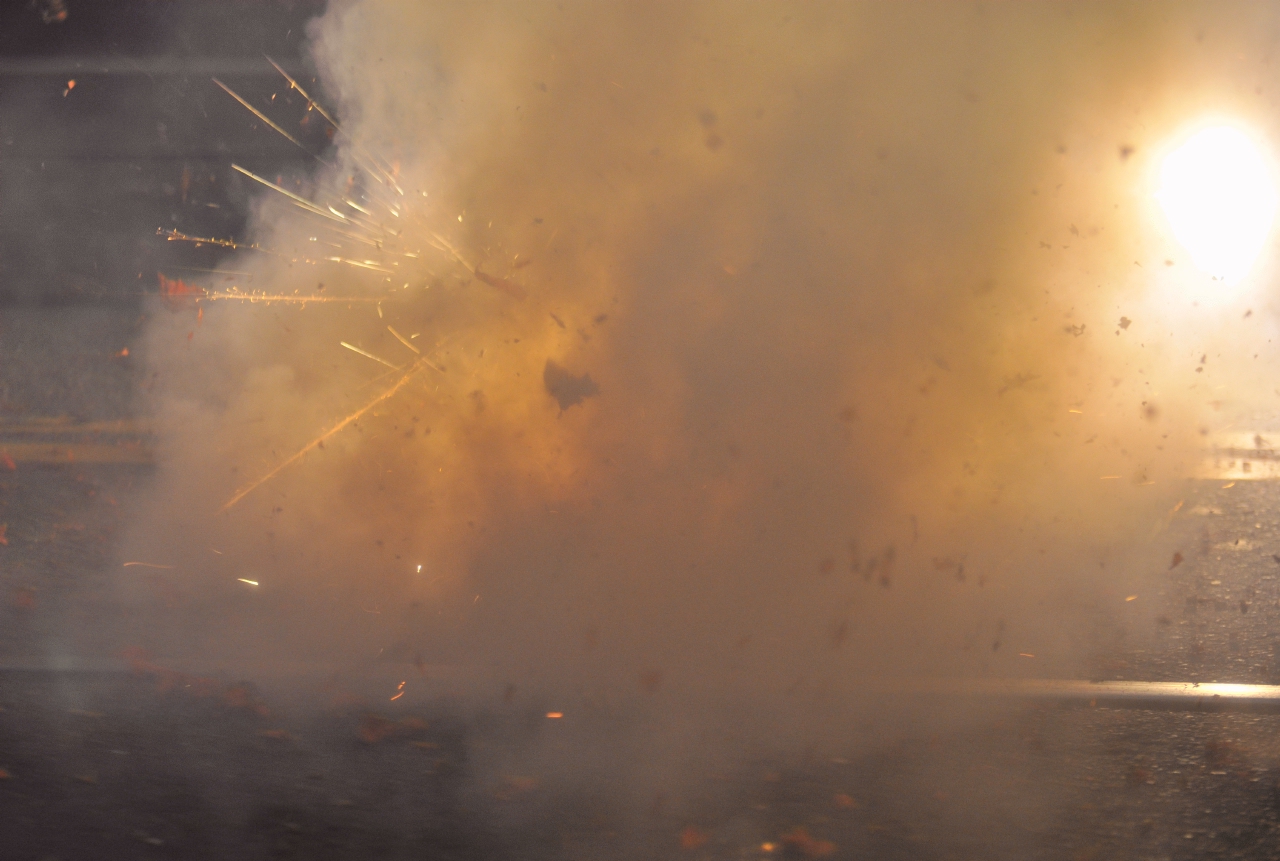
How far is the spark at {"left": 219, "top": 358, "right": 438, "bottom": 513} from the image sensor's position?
137 inches

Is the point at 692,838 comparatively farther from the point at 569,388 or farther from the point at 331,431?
the point at 331,431

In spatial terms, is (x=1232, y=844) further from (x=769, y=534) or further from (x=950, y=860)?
(x=769, y=534)

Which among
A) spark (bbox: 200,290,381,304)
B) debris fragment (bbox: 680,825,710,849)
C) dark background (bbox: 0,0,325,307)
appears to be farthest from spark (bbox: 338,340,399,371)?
dark background (bbox: 0,0,325,307)

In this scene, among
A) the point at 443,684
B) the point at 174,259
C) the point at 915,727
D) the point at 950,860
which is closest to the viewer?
the point at 950,860

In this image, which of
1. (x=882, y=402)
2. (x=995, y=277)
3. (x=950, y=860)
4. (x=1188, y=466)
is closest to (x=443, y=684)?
(x=950, y=860)

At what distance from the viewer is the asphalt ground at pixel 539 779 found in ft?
6.50

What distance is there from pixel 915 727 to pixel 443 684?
1.27 meters

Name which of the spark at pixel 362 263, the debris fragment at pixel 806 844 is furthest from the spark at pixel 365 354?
the debris fragment at pixel 806 844

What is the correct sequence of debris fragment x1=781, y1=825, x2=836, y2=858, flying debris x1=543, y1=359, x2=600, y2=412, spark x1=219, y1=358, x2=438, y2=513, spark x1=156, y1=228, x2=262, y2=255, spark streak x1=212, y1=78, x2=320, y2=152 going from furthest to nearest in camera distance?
spark streak x1=212, y1=78, x2=320, y2=152, spark x1=156, y1=228, x2=262, y2=255, spark x1=219, y1=358, x2=438, y2=513, flying debris x1=543, y1=359, x2=600, y2=412, debris fragment x1=781, y1=825, x2=836, y2=858

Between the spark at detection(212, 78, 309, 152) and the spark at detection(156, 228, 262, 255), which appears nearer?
the spark at detection(156, 228, 262, 255)

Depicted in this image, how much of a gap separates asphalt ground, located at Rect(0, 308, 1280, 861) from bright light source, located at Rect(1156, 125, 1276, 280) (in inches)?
56.5

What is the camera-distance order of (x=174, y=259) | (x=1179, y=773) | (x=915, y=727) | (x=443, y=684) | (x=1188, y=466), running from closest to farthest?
(x=1179, y=773) → (x=915, y=727) → (x=443, y=684) → (x=1188, y=466) → (x=174, y=259)

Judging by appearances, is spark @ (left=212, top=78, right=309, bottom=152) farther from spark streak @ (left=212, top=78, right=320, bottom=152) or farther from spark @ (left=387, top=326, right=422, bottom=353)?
spark @ (left=387, top=326, right=422, bottom=353)

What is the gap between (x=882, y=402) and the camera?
10.7 feet
